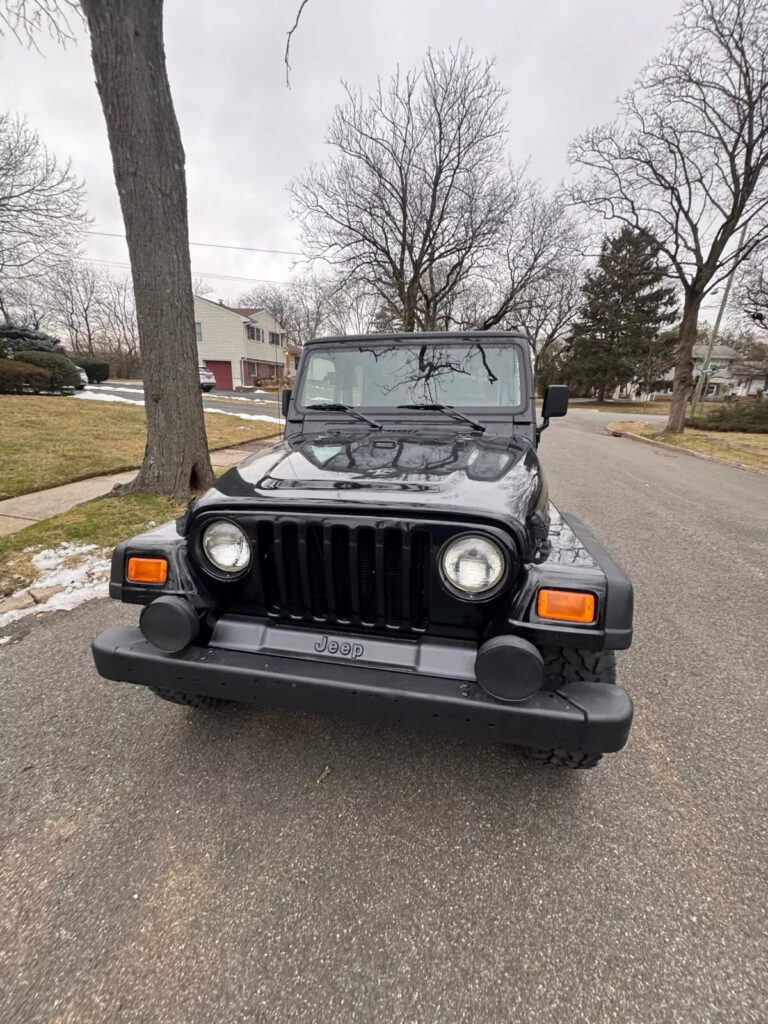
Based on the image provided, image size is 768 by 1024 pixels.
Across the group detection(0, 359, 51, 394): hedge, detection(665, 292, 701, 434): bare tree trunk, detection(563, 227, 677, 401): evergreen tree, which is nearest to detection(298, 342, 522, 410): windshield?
detection(665, 292, 701, 434): bare tree trunk

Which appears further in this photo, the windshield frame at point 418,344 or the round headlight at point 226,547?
the windshield frame at point 418,344

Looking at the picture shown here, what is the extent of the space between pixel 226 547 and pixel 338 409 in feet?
5.20

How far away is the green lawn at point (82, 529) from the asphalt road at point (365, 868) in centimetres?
146

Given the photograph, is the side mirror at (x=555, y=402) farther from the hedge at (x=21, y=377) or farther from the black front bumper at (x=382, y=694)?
the hedge at (x=21, y=377)

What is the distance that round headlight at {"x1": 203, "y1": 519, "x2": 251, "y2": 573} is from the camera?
5.78ft

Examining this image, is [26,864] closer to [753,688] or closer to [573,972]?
[573,972]

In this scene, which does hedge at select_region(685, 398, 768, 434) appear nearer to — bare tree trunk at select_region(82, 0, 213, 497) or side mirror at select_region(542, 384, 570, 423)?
side mirror at select_region(542, 384, 570, 423)

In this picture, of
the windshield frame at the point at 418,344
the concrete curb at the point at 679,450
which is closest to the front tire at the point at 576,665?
the windshield frame at the point at 418,344

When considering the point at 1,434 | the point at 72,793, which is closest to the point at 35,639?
the point at 72,793

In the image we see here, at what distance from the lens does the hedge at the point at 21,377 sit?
1409 centimetres

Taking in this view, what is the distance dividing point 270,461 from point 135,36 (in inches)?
207

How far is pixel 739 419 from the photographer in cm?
1923

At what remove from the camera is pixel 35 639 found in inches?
114

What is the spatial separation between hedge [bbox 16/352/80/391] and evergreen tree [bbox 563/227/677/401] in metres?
36.1
